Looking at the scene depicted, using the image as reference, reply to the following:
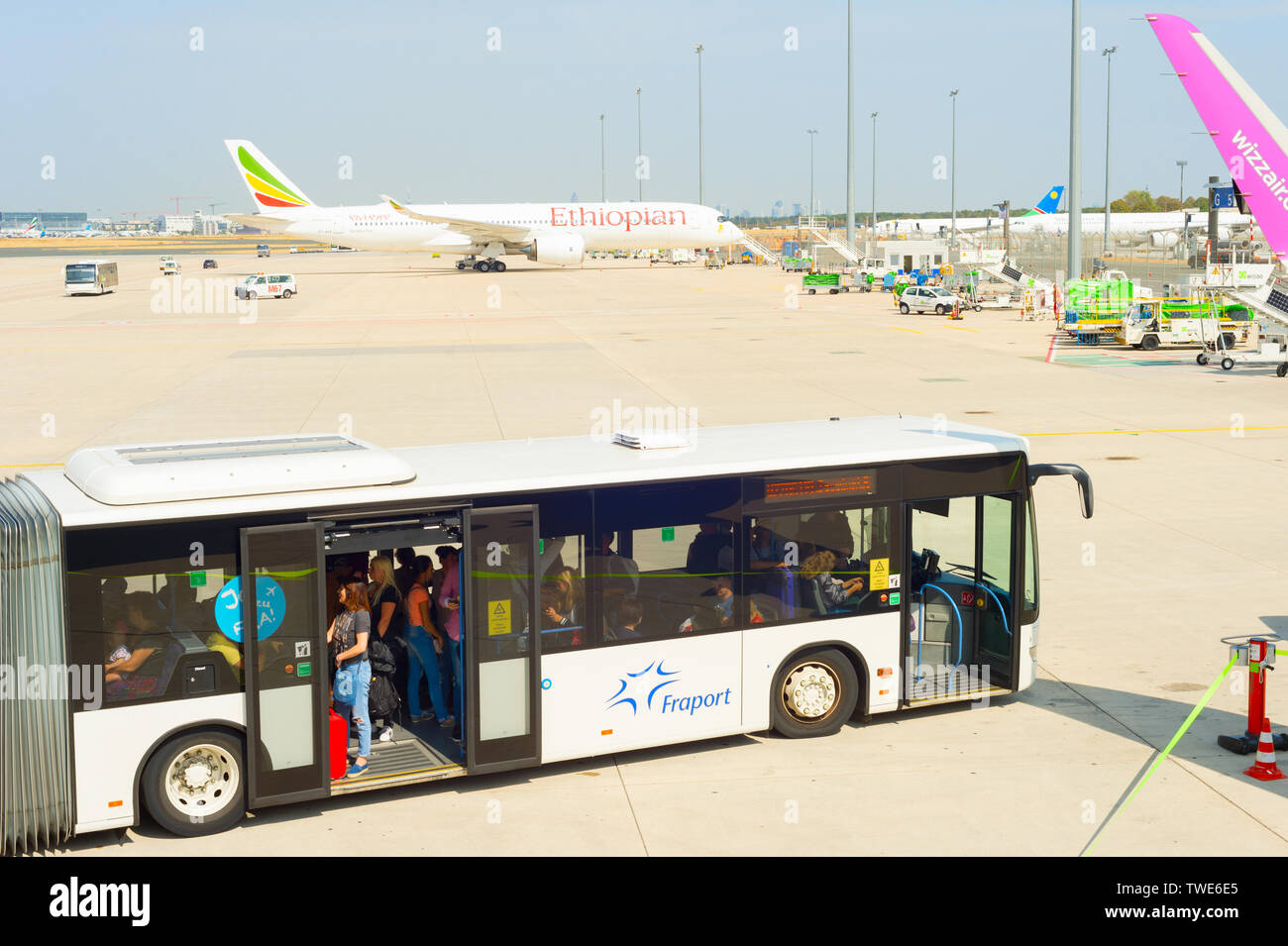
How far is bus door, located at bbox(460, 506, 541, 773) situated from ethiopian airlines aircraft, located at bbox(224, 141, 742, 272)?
89.7 metres

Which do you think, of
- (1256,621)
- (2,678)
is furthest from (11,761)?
(1256,621)

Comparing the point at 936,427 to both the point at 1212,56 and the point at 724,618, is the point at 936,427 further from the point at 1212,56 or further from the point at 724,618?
the point at 1212,56

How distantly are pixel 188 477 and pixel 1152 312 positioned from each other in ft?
138

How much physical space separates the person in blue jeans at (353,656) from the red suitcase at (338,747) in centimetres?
8

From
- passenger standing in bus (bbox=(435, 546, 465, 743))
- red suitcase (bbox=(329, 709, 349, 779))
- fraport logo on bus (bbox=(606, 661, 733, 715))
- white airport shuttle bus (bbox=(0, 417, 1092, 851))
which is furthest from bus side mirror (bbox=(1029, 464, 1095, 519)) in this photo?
red suitcase (bbox=(329, 709, 349, 779))

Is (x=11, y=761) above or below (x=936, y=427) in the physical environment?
below

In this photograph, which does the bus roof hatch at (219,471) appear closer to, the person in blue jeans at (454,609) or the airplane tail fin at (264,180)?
the person in blue jeans at (454,609)

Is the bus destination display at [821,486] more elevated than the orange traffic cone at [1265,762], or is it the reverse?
the bus destination display at [821,486]

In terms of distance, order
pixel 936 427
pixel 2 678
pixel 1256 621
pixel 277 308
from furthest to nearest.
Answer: pixel 277 308, pixel 1256 621, pixel 936 427, pixel 2 678

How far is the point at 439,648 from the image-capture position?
33.6 ft

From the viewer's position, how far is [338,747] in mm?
9531

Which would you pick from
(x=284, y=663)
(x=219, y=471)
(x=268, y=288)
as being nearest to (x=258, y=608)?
(x=284, y=663)

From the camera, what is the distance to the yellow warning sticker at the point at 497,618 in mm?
9617

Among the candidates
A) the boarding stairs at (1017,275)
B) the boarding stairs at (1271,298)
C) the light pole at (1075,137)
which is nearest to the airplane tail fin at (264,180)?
the boarding stairs at (1017,275)
